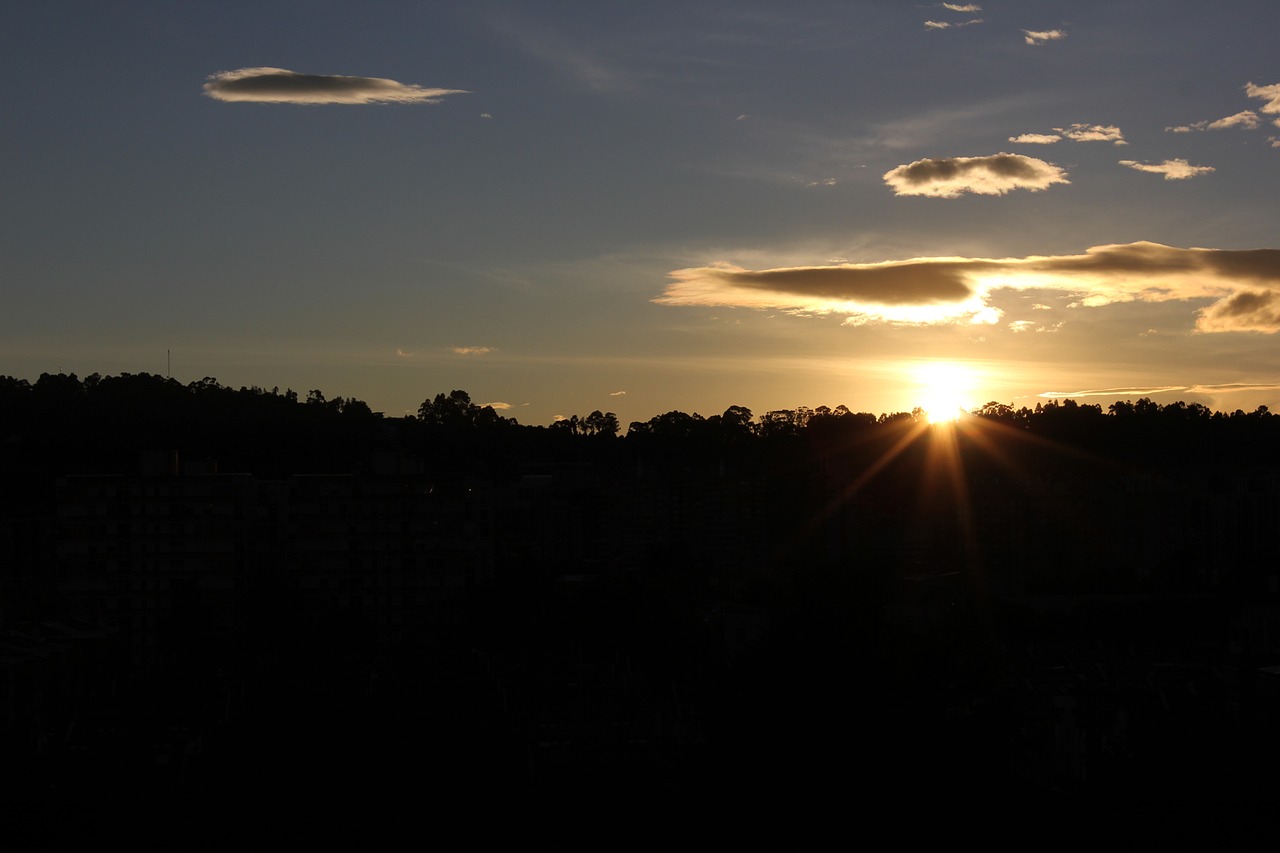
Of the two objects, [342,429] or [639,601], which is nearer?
[639,601]

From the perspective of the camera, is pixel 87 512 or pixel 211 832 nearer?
pixel 211 832

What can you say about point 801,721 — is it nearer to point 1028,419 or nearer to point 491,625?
point 491,625

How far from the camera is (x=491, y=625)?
131 feet

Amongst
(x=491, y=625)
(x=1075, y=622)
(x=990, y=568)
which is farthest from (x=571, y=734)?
(x=990, y=568)

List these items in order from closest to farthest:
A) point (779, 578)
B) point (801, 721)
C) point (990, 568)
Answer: point (801, 721), point (779, 578), point (990, 568)

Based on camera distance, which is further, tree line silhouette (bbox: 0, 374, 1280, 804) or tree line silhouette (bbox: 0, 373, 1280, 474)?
tree line silhouette (bbox: 0, 373, 1280, 474)

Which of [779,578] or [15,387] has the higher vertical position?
[15,387]

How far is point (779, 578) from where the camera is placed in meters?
52.9

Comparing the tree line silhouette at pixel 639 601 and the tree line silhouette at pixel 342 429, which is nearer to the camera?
the tree line silhouette at pixel 639 601

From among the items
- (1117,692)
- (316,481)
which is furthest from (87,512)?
(1117,692)

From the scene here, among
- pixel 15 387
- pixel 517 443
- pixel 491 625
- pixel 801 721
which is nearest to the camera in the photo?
pixel 801 721

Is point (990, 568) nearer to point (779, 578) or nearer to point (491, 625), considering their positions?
point (779, 578)

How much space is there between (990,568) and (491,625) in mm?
30342

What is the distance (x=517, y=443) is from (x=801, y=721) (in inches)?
3324
